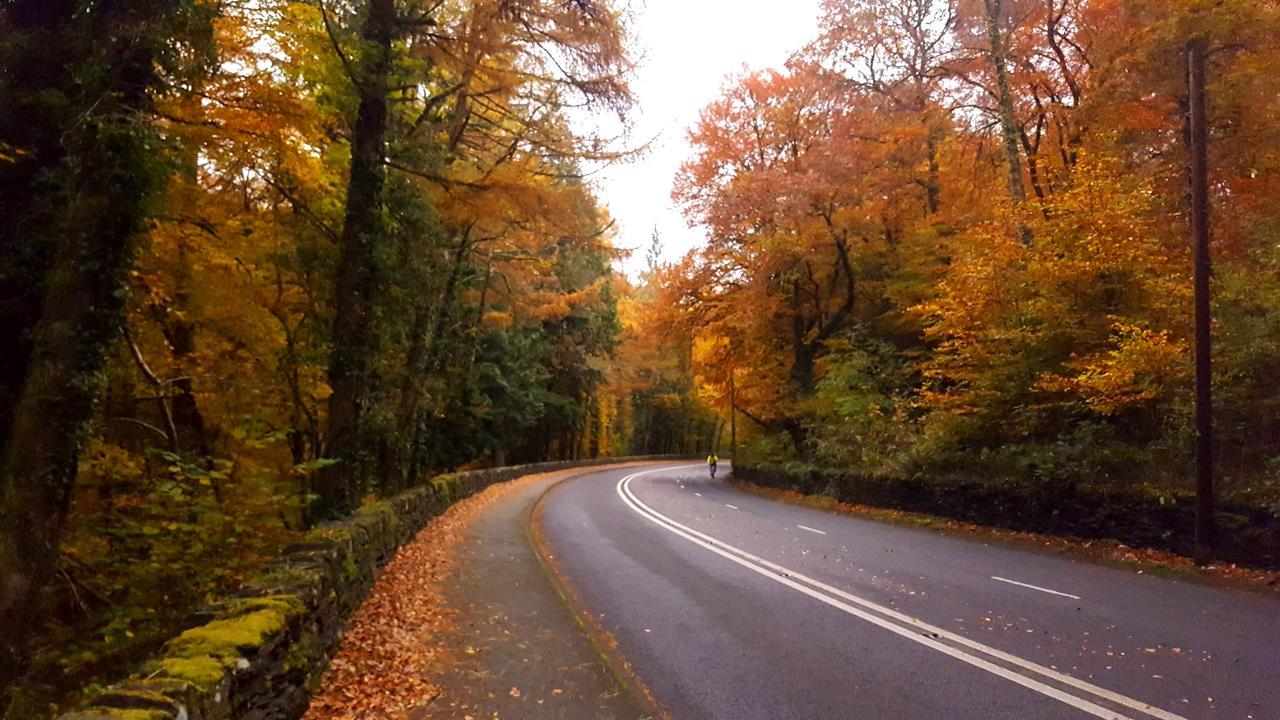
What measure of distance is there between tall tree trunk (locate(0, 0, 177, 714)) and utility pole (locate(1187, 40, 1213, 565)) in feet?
45.9

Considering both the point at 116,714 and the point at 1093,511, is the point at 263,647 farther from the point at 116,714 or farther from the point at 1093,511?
the point at 1093,511

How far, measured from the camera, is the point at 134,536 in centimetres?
924

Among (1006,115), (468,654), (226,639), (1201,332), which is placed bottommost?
(468,654)

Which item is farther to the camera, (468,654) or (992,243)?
(992,243)

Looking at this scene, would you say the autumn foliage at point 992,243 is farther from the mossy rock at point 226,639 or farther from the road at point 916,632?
the mossy rock at point 226,639

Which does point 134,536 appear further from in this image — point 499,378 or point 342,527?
point 499,378

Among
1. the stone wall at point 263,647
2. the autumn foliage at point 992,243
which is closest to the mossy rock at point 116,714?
the stone wall at point 263,647

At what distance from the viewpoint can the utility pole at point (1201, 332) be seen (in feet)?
37.9

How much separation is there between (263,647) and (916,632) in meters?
5.73

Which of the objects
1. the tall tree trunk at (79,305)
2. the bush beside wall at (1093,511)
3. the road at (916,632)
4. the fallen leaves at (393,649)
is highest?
the tall tree trunk at (79,305)

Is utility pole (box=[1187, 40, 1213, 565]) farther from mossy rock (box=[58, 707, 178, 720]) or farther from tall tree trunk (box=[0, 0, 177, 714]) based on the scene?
tall tree trunk (box=[0, 0, 177, 714])

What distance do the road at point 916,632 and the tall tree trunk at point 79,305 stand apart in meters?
4.92

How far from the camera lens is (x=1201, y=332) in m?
11.9

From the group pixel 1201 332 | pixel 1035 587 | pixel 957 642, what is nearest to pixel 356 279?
pixel 957 642
